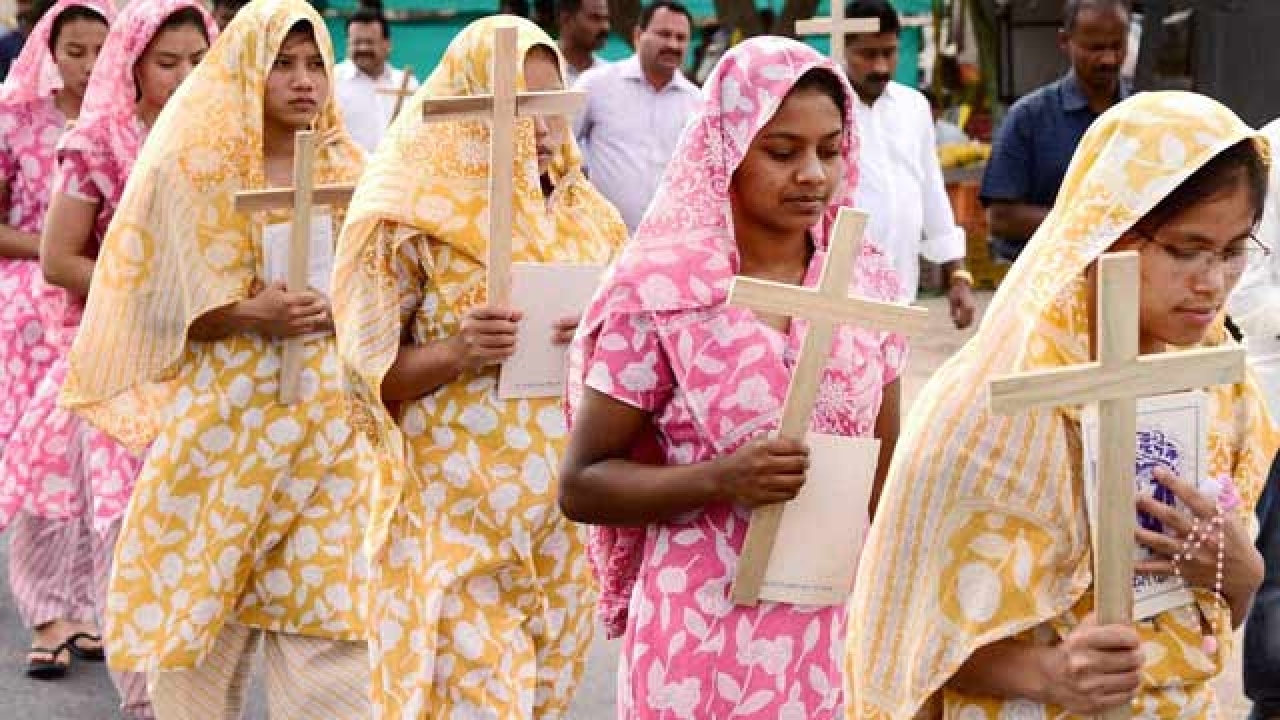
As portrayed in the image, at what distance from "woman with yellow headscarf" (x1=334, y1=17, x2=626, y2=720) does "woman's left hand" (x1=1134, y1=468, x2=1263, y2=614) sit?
220 centimetres

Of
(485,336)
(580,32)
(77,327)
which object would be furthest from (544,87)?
(580,32)

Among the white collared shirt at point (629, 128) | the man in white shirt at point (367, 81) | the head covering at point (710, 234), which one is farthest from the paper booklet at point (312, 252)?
the man in white shirt at point (367, 81)

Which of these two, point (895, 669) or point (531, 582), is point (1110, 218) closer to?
point (895, 669)

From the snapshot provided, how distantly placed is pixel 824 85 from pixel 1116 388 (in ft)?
4.16

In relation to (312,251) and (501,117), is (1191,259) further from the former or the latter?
(312,251)

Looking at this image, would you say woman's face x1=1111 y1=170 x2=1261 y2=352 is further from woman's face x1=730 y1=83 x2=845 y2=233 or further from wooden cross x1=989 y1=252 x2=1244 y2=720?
woman's face x1=730 y1=83 x2=845 y2=233

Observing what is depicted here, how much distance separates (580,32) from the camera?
39.0ft

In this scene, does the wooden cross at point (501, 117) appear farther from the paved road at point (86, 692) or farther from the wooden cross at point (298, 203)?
the paved road at point (86, 692)

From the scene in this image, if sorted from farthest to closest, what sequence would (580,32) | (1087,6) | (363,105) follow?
(363,105) < (580,32) < (1087,6)

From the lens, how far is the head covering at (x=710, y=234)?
4188mm

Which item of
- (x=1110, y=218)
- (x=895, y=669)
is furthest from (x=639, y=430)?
(x=1110, y=218)

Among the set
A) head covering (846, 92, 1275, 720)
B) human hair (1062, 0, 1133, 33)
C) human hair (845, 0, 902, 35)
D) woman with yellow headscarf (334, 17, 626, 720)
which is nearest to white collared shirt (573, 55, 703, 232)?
human hair (845, 0, 902, 35)

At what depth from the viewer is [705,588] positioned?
4.29 meters

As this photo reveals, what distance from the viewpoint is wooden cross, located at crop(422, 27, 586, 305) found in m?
5.29
